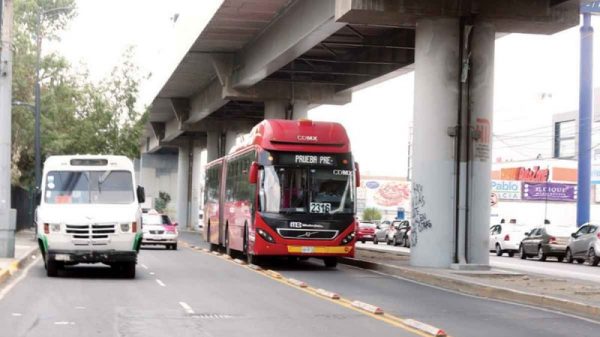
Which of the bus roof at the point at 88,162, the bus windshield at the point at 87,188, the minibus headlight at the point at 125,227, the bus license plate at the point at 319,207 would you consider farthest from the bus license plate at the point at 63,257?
the bus license plate at the point at 319,207

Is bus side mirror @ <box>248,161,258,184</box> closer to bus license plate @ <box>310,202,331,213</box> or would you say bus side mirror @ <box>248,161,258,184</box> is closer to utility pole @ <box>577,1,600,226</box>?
bus license plate @ <box>310,202,331,213</box>

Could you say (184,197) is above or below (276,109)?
below

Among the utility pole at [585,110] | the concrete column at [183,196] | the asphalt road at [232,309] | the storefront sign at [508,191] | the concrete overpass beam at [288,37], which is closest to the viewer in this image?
the asphalt road at [232,309]

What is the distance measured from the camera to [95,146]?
51.0m

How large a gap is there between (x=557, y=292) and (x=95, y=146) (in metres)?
36.0

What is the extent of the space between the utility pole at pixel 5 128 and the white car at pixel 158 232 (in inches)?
475

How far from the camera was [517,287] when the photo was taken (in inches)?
780

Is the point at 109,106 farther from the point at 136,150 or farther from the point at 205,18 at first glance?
the point at 205,18

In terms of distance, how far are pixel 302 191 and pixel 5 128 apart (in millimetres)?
8152

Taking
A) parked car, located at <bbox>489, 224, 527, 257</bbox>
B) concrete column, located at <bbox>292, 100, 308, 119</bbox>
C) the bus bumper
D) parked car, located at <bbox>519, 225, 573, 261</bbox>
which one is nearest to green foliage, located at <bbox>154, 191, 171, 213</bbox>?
concrete column, located at <bbox>292, 100, 308, 119</bbox>

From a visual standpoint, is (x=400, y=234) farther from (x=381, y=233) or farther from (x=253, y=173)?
(x=253, y=173)

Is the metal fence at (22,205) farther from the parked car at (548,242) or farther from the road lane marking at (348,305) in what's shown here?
the road lane marking at (348,305)

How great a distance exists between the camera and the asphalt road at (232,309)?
12.9 metres

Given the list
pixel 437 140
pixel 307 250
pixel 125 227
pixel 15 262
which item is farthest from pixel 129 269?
pixel 437 140
